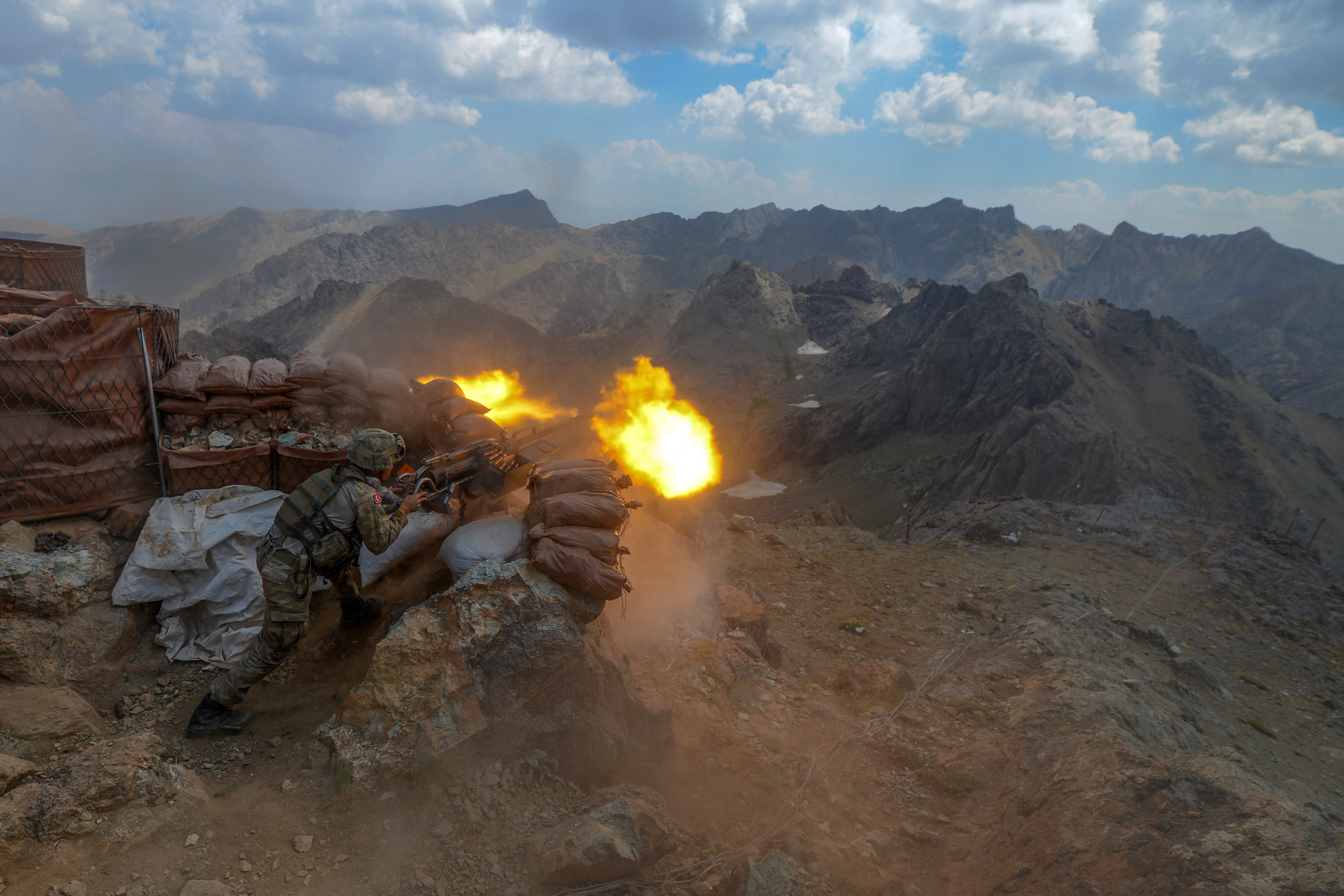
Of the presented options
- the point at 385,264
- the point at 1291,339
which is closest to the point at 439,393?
the point at 385,264

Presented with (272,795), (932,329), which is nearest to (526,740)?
(272,795)

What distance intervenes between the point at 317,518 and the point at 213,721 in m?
1.84

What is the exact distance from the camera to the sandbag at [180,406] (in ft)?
22.1

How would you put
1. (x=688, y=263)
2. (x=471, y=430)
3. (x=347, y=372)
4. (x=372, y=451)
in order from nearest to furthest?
1. (x=372, y=451)
2. (x=471, y=430)
3. (x=347, y=372)
4. (x=688, y=263)

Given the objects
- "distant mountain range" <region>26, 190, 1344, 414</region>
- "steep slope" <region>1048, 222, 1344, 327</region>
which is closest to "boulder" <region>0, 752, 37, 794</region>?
"distant mountain range" <region>26, 190, 1344, 414</region>

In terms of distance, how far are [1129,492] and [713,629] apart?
28.4 m

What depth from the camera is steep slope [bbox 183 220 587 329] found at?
325ft

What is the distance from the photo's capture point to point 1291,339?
8475cm

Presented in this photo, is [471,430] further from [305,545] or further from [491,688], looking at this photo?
[491,688]

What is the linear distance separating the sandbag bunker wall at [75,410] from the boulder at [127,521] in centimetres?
9

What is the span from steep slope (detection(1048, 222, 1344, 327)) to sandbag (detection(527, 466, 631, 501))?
434 ft

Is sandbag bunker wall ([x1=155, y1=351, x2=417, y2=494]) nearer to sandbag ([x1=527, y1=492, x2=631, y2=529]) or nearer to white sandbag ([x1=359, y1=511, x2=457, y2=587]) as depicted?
white sandbag ([x1=359, y1=511, x2=457, y2=587])

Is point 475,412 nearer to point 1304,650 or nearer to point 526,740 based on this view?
point 526,740

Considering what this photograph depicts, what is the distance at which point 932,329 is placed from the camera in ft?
200
